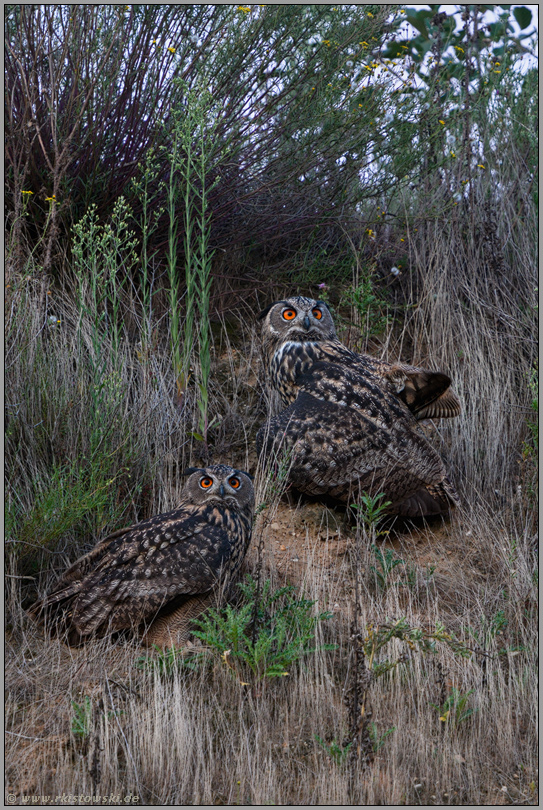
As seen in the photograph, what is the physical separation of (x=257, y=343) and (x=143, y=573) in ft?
8.95

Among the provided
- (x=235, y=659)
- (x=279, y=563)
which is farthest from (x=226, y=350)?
(x=235, y=659)

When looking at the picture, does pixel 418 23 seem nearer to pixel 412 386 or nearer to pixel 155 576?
pixel 412 386

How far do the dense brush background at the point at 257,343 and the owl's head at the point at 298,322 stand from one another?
54cm

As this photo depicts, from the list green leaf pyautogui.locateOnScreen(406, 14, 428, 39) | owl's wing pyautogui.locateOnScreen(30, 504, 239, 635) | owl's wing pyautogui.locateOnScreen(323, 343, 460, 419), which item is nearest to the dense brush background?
green leaf pyautogui.locateOnScreen(406, 14, 428, 39)

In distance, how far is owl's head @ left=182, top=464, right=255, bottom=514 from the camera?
3672mm

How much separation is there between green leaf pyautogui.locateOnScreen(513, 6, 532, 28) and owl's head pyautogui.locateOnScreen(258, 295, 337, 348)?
154 inches

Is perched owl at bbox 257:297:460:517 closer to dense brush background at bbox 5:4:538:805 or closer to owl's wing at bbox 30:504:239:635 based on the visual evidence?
dense brush background at bbox 5:4:538:805

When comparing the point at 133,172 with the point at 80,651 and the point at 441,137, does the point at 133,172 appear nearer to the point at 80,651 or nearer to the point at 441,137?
the point at 441,137

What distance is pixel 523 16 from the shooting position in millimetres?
6426

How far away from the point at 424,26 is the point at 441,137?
1.22 meters

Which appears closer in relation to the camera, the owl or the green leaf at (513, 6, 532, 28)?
the owl

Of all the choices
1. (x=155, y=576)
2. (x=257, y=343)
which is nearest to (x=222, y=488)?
(x=155, y=576)

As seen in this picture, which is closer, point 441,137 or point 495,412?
point 495,412

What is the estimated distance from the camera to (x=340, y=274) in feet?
20.4
